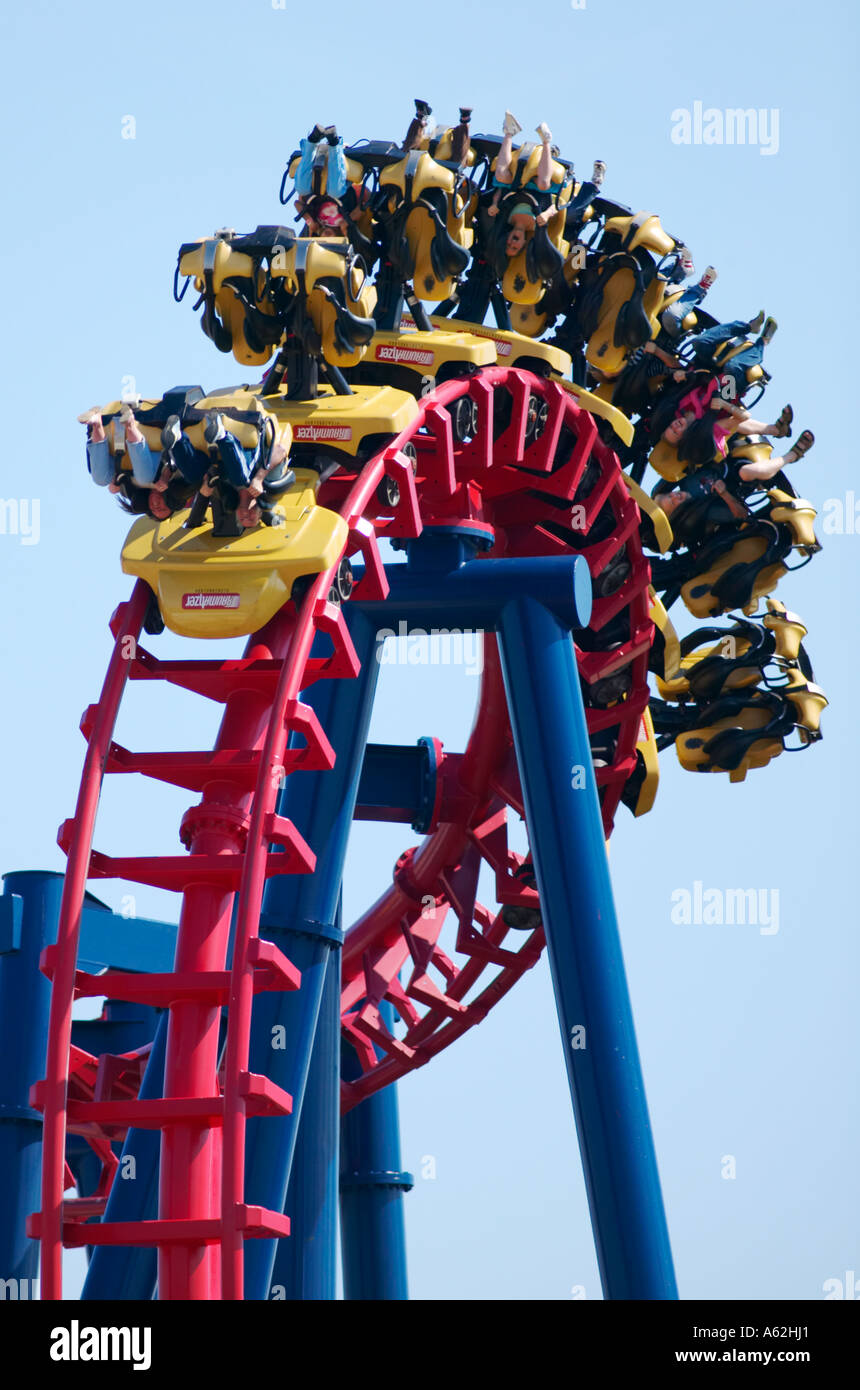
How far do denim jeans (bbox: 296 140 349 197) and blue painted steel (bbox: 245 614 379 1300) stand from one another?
2.23 m

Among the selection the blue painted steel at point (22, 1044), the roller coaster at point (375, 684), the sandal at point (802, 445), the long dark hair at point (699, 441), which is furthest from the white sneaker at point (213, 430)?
the sandal at point (802, 445)

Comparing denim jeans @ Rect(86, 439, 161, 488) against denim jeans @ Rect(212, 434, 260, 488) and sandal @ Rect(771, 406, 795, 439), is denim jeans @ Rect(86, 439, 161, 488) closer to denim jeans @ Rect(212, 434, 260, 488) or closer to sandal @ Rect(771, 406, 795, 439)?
denim jeans @ Rect(212, 434, 260, 488)

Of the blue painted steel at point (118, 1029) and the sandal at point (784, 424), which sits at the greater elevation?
the sandal at point (784, 424)

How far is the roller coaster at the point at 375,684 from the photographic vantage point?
860 cm

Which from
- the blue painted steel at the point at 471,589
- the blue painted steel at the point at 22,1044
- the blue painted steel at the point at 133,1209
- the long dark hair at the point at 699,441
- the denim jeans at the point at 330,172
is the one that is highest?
the denim jeans at the point at 330,172

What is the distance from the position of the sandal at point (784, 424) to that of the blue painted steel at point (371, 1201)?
4.96 meters

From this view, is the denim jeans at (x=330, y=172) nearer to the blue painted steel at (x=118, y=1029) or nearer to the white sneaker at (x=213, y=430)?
the white sneaker at (x=213, y=430)

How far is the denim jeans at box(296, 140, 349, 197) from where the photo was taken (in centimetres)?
1067

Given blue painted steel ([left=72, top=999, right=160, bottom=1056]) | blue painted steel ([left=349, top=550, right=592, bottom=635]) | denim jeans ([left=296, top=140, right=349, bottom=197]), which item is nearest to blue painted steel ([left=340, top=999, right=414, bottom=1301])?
blue painted steel ([left=72, top=999, right=160, bottom=1056])

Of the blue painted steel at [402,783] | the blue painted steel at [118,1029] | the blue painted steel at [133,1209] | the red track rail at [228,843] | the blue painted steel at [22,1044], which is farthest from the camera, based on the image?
the blue painted steel at [118,1029]

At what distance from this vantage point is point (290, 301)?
1008 cm

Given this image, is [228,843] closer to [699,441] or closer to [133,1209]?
[133,1209]

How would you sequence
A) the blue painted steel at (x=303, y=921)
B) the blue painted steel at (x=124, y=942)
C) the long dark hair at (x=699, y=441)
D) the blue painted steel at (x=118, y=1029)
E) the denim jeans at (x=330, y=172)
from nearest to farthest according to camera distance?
the blue painted steel at (x=303, y=921) < the denim jeans at (x=330, y=172) < the blue painted steel at (x=124, y=942) < the long dark hair at (x=699, y=441) < the blue painted steel at (x=118, y=1029)
